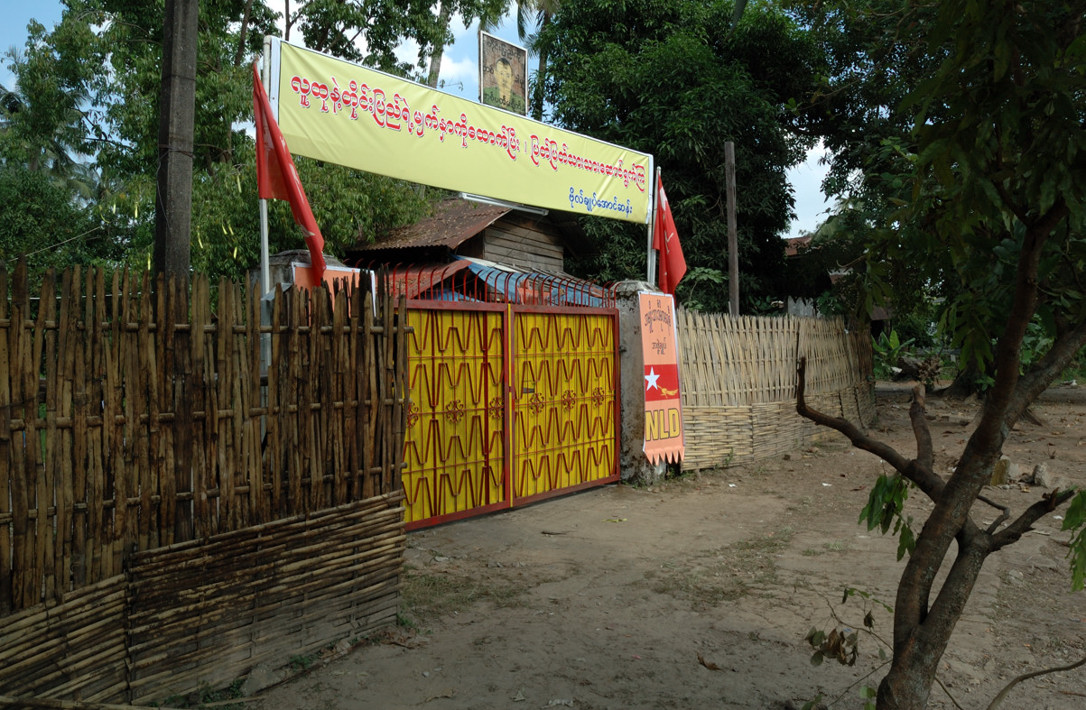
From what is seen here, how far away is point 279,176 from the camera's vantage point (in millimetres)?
5414

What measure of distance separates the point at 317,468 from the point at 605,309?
4.98 m

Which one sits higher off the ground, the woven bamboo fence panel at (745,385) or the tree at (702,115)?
the tree at (702,115)

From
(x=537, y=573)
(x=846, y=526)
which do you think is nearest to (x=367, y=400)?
(x=537, y=573)

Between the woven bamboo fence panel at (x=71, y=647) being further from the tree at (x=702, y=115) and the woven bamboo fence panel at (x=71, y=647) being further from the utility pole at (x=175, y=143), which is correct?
the tree at (x=702, y=115)

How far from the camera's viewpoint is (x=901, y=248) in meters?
2.80

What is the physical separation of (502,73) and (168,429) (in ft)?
22.6

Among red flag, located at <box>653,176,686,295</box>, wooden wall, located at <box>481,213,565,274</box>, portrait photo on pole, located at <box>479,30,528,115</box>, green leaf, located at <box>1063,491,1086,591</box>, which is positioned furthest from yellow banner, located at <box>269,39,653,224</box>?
wooden wall, located at <box>481,213,565,274</box>

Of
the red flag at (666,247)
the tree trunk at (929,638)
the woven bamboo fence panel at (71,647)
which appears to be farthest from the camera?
the red flag at (666,247)

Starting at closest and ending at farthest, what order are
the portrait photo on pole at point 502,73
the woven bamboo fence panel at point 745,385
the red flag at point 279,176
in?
the red flag at point 279,176 < the portrait photo on pole at point 502,73 < the woven bamboo fence panel at point 745,385

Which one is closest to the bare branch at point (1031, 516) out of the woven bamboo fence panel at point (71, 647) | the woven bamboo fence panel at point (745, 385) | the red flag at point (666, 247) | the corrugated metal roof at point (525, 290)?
the woven bamboo fence panel at point (71, 647)

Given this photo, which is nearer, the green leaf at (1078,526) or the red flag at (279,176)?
the green leaf at (1078,526)

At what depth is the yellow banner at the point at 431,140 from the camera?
18.8 feet

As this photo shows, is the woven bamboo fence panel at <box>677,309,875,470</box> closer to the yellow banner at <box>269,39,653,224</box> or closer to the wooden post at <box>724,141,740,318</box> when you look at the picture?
the wooden post at <box>724,141,740,318</box>

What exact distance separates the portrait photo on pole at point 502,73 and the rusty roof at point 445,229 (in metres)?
4.09
